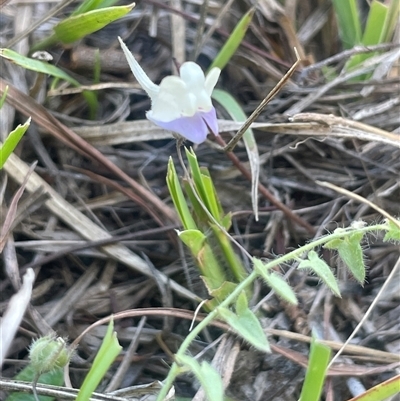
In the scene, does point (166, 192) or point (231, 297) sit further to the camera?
point (166, 192)

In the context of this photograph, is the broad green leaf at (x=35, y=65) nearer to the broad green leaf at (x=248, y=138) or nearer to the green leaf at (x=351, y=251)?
the broad green leaf at (x=248, y=138)

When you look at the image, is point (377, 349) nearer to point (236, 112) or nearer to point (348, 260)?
point (348, 260)

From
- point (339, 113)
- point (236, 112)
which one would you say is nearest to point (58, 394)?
point (236, 112)

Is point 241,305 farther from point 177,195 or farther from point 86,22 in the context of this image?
point 86,22

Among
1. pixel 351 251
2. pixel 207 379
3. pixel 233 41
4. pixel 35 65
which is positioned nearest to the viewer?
pixel 207 379

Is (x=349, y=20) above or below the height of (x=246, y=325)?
above

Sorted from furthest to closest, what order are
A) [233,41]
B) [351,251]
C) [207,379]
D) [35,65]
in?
[233,41] → [35,65] → [351,251] → [207,379]

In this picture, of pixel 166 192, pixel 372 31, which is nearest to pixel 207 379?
pixel 166 192
